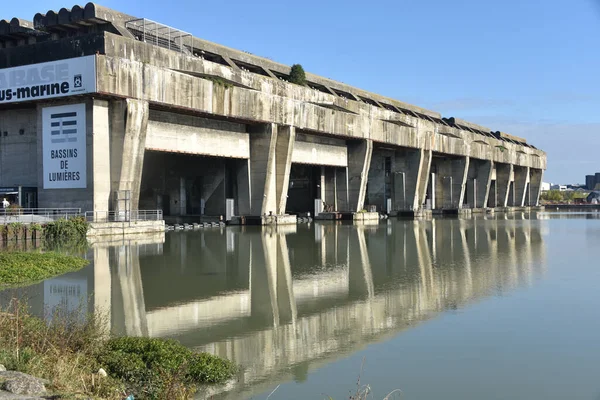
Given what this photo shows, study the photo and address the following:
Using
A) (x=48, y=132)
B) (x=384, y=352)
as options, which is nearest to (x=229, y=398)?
(x=384, y=352)

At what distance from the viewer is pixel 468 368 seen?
11688 millimetres

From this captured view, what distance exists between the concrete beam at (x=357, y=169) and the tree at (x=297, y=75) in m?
9.01

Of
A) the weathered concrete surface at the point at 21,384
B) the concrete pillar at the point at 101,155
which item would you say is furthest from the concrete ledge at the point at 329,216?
the weathered concrete surface at the point at 21,384

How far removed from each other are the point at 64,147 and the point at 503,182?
89.7 meters

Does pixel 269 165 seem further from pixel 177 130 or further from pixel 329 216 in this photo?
pixel 329 216

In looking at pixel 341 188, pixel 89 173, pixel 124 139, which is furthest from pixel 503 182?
pixel 89 173

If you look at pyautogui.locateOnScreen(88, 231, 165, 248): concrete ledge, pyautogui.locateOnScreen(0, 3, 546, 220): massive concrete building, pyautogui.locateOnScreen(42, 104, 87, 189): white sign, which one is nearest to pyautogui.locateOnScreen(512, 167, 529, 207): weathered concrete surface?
pyautogui.locateOnScreen(0, 3, 546, 220): massive concrete building

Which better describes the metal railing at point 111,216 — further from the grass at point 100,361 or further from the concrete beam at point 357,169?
the concrete beam at point 357,169

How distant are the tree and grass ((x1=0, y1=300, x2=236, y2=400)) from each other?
5435cm

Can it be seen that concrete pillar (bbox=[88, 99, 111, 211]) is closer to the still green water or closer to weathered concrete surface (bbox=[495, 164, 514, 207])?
the still green water

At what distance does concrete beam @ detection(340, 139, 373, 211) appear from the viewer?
67.9 m

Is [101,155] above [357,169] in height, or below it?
below

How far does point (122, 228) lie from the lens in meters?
39.5

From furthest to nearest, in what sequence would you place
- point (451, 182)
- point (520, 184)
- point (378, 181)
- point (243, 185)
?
1. point (520, 184)
2. point (451, 182)
3. point (378, 181)
4. point (243, 185)
